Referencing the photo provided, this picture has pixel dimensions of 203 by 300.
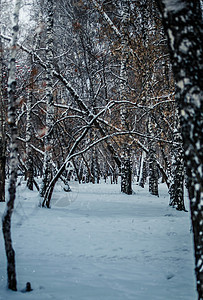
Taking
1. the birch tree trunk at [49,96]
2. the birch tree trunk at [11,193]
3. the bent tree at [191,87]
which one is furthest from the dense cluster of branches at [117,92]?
the bent tree at [191,87]

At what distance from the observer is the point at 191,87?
240 cm

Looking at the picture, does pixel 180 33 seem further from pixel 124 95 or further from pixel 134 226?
pixel 124 95

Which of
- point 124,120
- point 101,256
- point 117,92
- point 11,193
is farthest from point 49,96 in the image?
point 11,193

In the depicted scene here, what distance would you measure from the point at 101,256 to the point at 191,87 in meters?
3.11

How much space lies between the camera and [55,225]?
6426 mm

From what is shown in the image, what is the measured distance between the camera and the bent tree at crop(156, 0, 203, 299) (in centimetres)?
238

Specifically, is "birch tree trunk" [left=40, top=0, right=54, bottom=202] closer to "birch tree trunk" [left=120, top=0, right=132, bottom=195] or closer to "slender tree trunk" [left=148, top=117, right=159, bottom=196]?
"birch tree trunk" [left=120, top=0, right=132, bottom=195]

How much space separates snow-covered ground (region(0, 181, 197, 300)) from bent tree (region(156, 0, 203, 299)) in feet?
4.18

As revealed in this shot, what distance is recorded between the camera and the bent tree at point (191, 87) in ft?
7.79

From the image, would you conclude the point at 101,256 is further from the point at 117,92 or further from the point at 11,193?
the point at 117,92

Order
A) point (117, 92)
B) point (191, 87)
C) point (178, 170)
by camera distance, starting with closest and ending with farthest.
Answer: point (191, 87) < point (178, 170) < point (117, 92)

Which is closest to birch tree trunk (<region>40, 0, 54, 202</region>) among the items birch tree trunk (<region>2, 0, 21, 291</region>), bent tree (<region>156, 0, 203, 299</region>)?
birch tree trunk (<region>2, 0, 21, 291</region>)

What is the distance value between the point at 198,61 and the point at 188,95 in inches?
11.5

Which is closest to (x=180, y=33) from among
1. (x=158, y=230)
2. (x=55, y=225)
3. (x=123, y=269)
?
(x=123, y=269)
